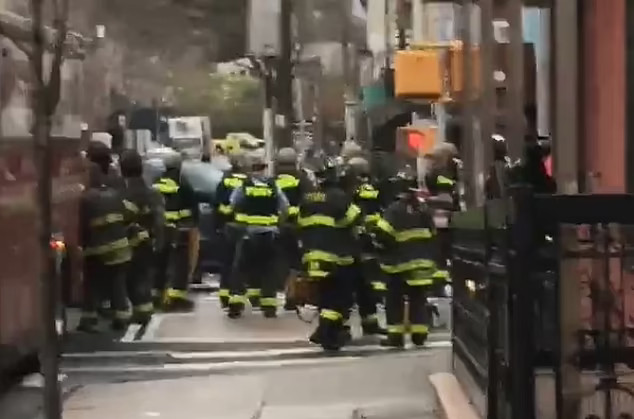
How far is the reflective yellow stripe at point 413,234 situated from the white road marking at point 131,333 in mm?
2539

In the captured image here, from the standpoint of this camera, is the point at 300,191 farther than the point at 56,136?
Yes

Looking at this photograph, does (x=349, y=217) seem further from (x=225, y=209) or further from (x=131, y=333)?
(x=225, y=209)

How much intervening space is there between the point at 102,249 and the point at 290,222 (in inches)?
90.5

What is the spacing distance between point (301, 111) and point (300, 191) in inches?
125

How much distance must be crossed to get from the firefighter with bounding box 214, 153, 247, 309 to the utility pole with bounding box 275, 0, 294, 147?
1.88m

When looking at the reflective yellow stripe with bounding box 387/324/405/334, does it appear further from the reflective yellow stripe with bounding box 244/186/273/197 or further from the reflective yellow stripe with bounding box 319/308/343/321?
the reflective yellow stripe with bounding box 244/186/273/197

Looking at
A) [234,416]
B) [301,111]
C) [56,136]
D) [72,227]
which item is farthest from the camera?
[301,111]

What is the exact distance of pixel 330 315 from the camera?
9602 millimetres

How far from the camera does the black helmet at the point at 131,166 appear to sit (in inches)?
423

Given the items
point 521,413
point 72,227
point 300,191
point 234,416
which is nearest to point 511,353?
point 521,413

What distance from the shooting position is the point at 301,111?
48.7ft

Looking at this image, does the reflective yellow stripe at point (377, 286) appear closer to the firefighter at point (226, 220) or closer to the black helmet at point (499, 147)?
the black helmet at point (499, 147)

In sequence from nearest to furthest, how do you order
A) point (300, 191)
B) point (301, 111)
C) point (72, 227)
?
point (72, 227) < point (300, 191) < point (301, 111)

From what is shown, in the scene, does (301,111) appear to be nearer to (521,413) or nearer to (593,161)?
(593,161)
